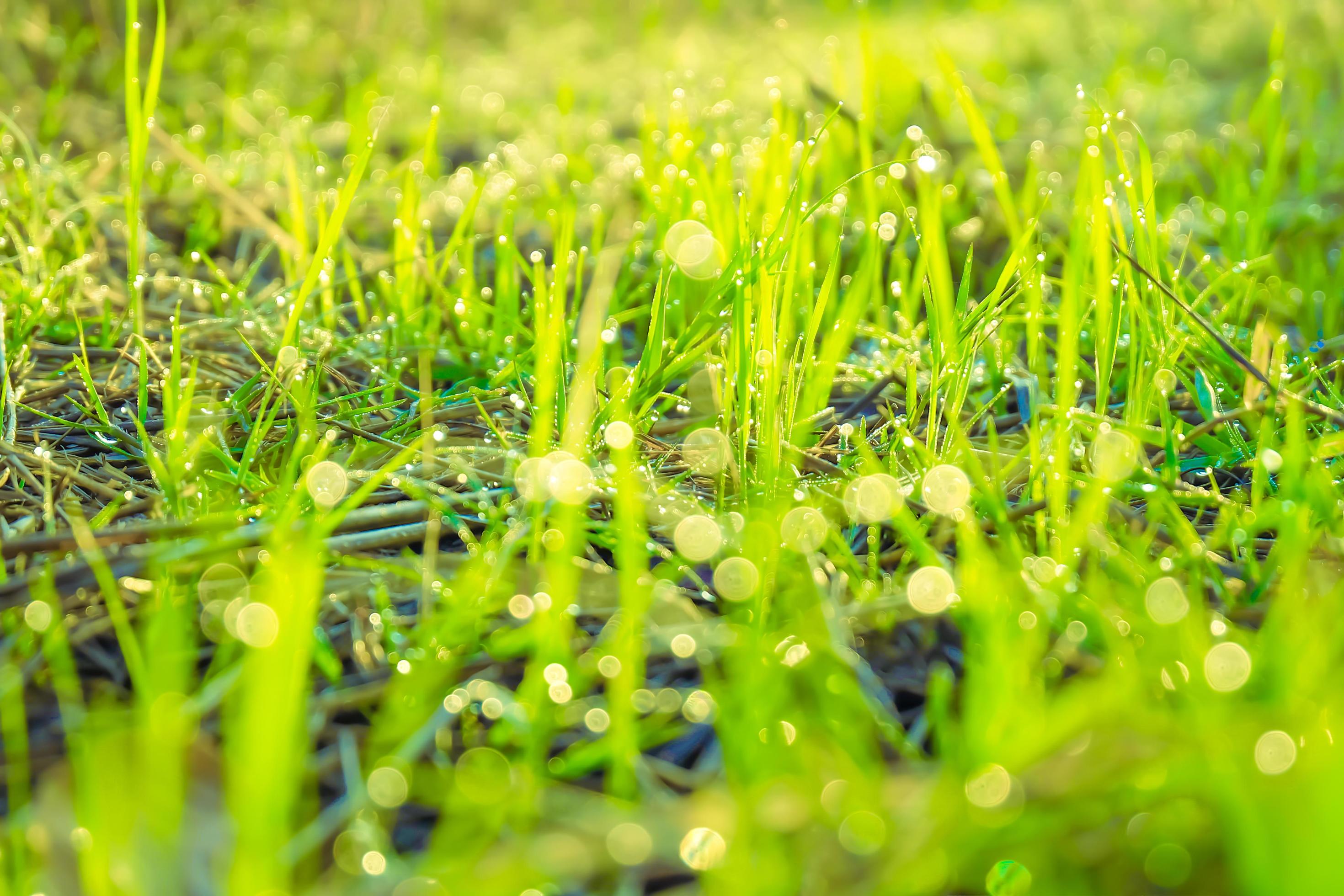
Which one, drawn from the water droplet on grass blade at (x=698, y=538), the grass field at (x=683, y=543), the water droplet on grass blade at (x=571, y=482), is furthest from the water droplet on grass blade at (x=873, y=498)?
the water droplet on grass blade at (x=571, y=482)

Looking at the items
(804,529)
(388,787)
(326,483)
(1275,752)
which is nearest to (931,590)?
(804,529)

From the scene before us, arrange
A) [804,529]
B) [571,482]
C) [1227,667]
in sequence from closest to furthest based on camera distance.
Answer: [1227,667]
[571,482]
[804,529]

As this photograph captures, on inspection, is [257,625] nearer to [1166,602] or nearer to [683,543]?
[683,543]

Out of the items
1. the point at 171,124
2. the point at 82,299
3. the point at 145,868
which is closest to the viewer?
the point at 145,868

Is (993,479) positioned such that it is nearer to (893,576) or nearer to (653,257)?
(893,576)

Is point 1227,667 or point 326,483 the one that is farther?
point 326,483

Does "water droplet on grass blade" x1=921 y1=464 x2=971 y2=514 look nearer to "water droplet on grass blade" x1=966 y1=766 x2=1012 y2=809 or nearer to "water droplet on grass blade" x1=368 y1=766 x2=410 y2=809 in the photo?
"water droplet on grass blade" x1=966 y1=766 x2=1012 y2=809

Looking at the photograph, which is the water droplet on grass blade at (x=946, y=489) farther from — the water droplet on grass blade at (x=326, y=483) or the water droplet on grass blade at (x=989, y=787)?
the water droplet on grass blade at (x=326, y=483)

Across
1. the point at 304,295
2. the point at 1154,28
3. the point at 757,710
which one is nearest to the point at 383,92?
the point at 304,295
